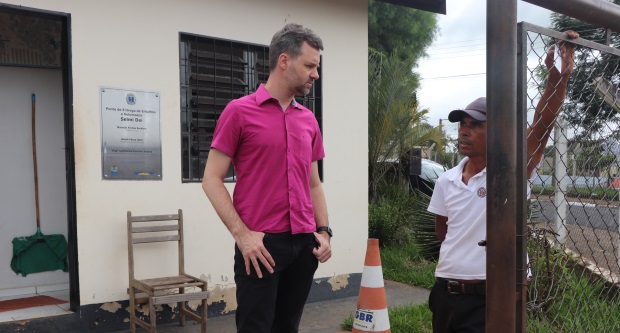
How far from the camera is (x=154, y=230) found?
469cm

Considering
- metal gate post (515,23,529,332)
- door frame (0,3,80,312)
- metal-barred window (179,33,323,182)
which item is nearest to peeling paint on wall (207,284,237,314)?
metal-barred window (179,33,323,182)

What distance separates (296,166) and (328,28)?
3724 mm

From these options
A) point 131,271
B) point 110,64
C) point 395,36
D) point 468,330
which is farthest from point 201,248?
point 395,36

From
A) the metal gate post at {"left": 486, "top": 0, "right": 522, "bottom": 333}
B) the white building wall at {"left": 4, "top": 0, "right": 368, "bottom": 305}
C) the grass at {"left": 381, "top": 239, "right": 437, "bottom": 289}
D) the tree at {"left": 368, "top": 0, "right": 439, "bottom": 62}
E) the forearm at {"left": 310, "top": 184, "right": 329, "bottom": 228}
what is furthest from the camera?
Result: the tree at {"left": 368, "top": 0, "right": 439, "bottom": 62}

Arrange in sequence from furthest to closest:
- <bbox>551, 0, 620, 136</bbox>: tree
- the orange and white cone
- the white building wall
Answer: the white building wall, the orange and white cone, <bbox>551, 0, 620, 136</bbox>: tree

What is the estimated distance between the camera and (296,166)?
94.2 inches

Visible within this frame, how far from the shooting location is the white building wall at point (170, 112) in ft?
14.5

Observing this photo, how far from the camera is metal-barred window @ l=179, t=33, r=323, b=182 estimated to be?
5.01 m

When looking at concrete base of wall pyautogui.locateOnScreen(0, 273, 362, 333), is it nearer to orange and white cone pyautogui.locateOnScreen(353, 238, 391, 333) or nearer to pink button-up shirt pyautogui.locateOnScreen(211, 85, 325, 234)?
orange and white cone pyautogui.locateOnScreen(353, 238, 391, 333)

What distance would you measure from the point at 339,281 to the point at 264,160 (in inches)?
151

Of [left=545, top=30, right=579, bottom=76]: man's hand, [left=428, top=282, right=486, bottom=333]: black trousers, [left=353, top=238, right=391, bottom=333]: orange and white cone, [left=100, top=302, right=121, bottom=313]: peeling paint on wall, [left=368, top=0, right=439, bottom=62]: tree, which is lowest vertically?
[left=100, top=302, right=121, bottom=313]: peeling paint on wall

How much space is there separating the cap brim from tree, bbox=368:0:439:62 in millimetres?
16588

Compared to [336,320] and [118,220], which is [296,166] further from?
[336,320]

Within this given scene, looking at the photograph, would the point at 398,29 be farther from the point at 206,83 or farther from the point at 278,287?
the point at 278,287
